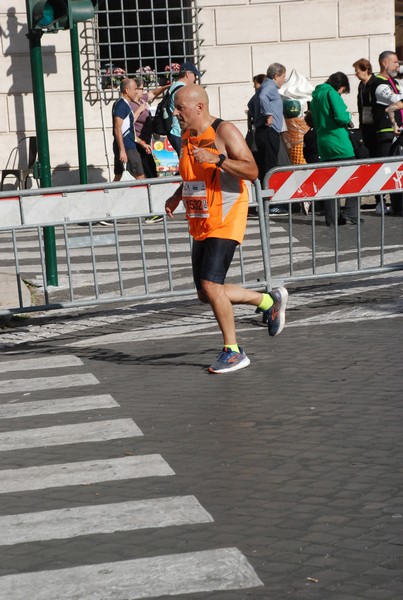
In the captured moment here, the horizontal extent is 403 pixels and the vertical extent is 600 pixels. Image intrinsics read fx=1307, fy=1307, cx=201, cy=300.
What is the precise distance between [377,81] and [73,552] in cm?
1187

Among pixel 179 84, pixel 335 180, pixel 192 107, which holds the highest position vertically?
pixel 179 84

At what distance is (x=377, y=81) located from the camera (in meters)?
15.8

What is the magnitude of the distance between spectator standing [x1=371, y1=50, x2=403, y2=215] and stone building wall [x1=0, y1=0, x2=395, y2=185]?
4060 mm

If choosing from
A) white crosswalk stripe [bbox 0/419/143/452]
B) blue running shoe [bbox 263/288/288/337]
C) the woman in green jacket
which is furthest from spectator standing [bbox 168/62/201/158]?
white crosswalk stripe [bbox 0/419/143/452]

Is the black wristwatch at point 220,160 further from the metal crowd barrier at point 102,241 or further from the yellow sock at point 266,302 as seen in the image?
the metal crowd barrier at point 102,241

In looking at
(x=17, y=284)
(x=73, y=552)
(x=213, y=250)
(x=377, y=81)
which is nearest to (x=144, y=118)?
(x=377, y=81)

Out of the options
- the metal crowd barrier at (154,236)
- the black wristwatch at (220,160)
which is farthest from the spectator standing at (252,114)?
the black wristwatch at (220,160)

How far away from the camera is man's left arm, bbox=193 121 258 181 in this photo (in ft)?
25.7

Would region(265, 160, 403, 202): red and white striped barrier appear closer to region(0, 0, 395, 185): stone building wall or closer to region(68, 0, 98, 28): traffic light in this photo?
region(68, 0, 98, 28): traffic light

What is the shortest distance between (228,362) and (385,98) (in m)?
8.42

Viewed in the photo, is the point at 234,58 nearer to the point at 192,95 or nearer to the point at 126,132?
the point at 126,132

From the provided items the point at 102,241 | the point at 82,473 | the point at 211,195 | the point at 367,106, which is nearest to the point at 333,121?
the point at 367,106

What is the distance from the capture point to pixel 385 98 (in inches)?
620

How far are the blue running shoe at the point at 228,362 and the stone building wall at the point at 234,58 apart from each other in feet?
38.5
